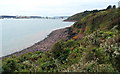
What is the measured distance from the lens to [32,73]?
28.2 feet

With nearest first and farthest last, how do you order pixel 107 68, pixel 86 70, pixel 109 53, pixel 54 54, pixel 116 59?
pixel 107 68 → pixel 86 70 → pixel 116 59 → pixel 109 53 → pixel 54 54

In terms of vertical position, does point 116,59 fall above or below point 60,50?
above

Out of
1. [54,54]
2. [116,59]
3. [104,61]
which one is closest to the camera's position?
[116,59]

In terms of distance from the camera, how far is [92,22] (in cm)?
4519

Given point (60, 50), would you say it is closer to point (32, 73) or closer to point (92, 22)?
point (32, 73)

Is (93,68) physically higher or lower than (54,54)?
higher

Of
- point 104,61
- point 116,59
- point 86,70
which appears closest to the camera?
point 86,70

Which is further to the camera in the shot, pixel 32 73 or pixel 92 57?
pixel 92 57

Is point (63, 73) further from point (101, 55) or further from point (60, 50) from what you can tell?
point (60, 50)

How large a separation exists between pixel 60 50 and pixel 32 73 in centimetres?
973

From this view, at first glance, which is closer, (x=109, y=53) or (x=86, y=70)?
(x=86, y=70)

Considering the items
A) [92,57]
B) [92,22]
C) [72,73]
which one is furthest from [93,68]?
[92,22]

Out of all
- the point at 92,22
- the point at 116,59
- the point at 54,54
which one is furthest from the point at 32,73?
the point at 92,22

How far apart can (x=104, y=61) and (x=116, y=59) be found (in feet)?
2.53
